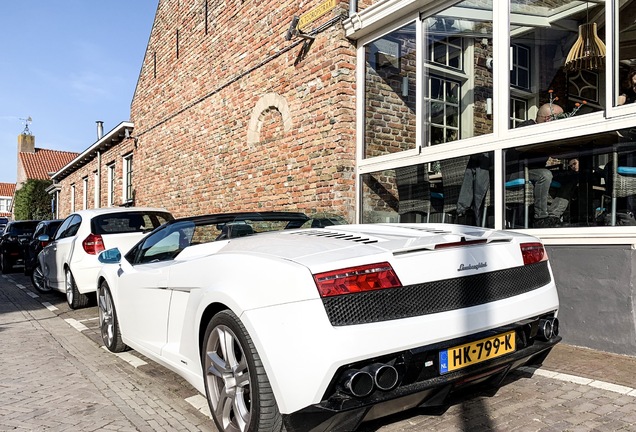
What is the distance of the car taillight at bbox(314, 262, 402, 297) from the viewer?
2.39 meters

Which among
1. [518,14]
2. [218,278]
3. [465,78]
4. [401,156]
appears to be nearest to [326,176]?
[401,156]

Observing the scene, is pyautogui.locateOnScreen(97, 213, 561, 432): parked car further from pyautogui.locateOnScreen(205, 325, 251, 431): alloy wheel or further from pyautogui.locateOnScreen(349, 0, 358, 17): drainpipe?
pyautogui.locateOnScreen(349, 0, 358, 17): drainpipe

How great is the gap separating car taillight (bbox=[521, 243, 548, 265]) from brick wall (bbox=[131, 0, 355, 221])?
4.53 meters

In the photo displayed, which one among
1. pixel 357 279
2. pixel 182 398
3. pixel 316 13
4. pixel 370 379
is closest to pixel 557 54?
pixel 316 13

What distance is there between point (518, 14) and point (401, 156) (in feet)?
7.31

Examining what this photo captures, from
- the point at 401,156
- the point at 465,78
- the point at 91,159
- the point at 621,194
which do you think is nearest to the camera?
the point at 621,194

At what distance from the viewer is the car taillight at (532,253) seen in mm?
3115

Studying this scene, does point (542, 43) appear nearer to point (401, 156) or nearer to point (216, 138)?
point (401, 156)

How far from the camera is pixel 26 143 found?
5656 cm

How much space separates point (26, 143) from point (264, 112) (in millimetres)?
56006

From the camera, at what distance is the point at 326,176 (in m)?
7.94

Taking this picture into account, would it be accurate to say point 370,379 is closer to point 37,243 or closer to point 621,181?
point 621,181

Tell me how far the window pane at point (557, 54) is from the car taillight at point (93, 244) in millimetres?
5889

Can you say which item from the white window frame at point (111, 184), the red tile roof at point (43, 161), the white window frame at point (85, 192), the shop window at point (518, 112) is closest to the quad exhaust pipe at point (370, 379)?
the shop window at point (518, 112)
